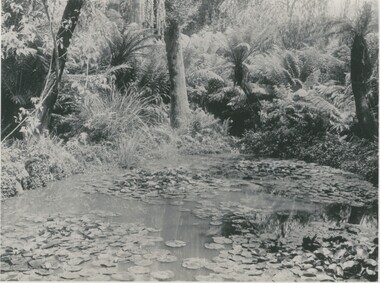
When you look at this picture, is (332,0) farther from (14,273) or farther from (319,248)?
(14,273)

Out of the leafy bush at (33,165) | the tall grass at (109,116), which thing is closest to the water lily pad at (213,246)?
the leafy bush at (33,165)

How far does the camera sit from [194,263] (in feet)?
→ 11.9

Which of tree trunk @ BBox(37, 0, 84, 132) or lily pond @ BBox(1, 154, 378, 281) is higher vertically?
tree trunk @ BBox(37, 0, 84, 132)

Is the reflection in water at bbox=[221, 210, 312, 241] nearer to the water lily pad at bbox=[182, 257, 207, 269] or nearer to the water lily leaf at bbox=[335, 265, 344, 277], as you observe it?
the water lily pad at bbox=[182, 257, 207, 269]

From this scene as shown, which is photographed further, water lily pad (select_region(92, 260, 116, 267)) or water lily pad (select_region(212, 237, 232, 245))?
water lily pad (select_region(212, 237, 232, 245))

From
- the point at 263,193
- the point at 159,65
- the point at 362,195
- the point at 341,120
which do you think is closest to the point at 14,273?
the point at 263,193

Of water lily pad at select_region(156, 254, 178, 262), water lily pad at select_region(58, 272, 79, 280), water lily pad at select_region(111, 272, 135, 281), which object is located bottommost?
water lily pad at select_region(58, 272, 79, 280)

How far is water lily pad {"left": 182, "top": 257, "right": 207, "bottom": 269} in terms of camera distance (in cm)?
358

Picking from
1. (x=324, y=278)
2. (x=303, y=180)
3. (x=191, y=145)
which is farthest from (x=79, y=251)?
(x=191, y=145)

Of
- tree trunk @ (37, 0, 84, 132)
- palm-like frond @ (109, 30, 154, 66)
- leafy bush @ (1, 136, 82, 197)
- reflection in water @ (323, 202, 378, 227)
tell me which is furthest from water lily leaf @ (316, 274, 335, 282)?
palm-like frond @ (109, 30, 154, 66)

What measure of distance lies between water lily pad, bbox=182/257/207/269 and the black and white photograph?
0.02 m

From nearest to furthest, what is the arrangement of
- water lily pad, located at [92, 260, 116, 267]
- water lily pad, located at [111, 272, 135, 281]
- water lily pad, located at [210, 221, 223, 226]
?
water lily pad, located at [111, 272, 135, 281] → water lily pad, located at [92, 260, 116, 267] → water lily pad, located at [210, 221, 223, 226]

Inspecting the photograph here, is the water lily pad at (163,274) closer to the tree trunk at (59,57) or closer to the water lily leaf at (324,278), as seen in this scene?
the water lily leaf at (324,278)

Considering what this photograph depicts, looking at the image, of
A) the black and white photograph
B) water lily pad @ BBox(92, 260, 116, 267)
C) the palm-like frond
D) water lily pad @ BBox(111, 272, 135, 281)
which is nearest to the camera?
water lily pad @ BBox(111, 272, 135, 281)
